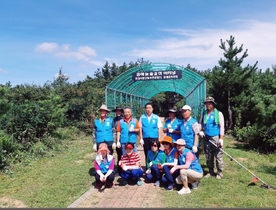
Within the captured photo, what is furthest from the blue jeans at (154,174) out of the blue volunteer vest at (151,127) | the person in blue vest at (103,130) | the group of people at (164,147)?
the person in blue vest at (103,130)

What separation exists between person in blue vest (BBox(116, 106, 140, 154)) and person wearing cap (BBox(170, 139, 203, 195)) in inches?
42.7

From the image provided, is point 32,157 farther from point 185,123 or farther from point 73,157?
point 185,123

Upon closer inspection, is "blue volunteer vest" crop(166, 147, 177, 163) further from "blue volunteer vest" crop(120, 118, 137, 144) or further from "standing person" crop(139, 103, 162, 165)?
"blue volunteer vest" crop(120, 118, 137, 144)

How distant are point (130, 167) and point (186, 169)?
44.1 inches

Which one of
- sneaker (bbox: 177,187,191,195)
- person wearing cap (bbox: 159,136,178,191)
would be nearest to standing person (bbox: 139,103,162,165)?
person wearing cap (bbox: 159,136,178,191)

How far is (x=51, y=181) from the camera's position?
19.9 feet

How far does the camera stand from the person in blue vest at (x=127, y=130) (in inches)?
237

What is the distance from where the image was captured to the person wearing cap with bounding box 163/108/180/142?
5934 mm

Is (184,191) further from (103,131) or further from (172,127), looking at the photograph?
(103,131)

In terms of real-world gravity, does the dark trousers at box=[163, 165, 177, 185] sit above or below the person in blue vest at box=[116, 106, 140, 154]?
below

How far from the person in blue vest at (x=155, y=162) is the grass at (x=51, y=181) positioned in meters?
1.28

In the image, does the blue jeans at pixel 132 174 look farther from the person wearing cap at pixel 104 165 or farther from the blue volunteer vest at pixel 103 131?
the blue volunteer vest at pixel 103 131

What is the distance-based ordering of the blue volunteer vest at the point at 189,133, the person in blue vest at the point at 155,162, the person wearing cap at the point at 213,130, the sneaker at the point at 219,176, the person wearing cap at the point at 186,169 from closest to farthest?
1. the person wearing cap at the point at 186,169
2. the person in blue vest at the point at 155,162
3. the blue volunteer vest at the point at 189,133
4. the person wearing cap at the point at 213,130
5. the sneaker at the point at 219,176

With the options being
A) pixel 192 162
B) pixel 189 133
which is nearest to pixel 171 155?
pixel 192 162
